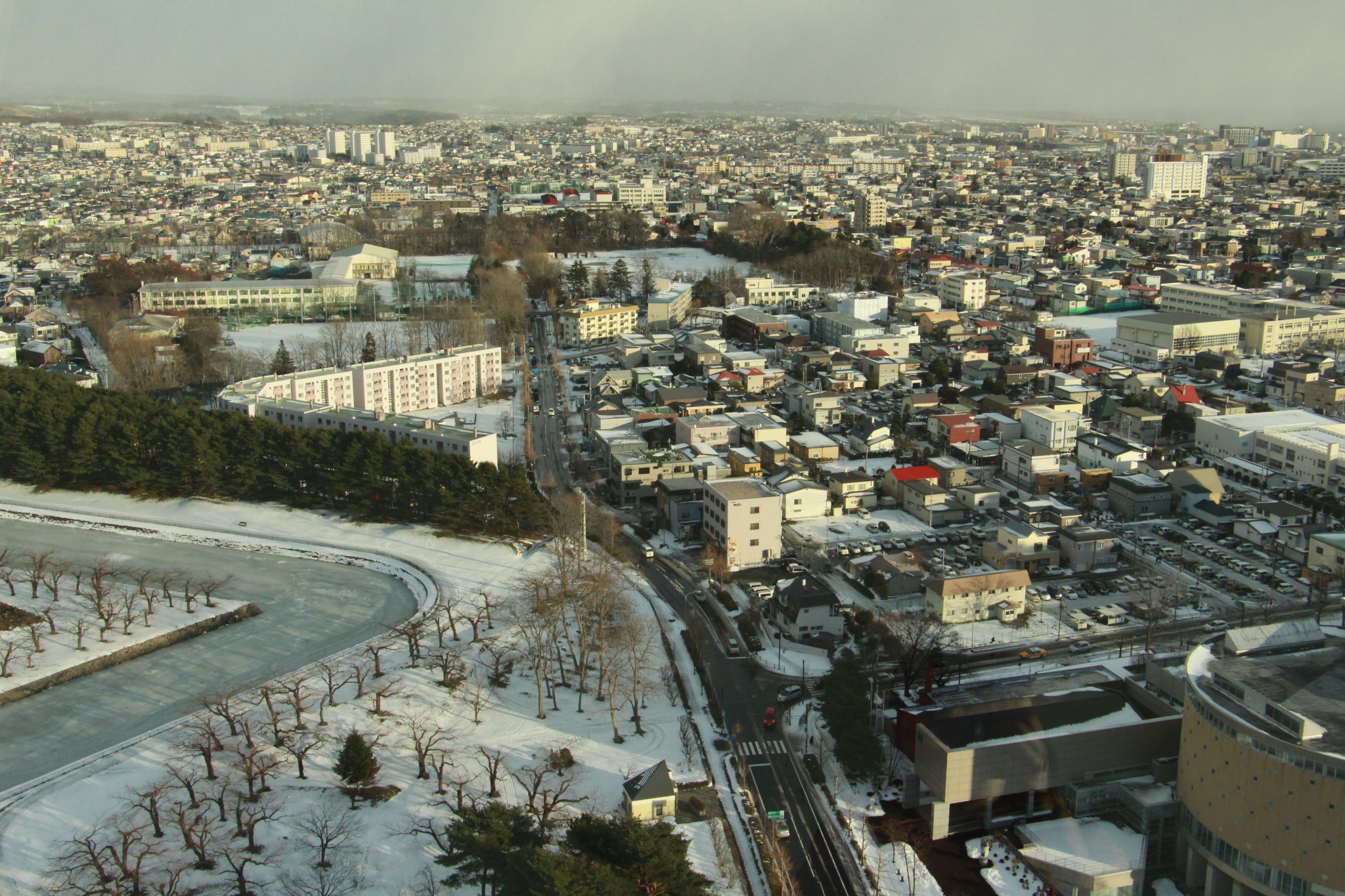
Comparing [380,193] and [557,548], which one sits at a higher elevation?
[380,193]

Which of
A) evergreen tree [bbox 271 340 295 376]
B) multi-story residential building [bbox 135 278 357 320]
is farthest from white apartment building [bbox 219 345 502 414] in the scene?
multi-story residential building [bbox 135 278 357 320]

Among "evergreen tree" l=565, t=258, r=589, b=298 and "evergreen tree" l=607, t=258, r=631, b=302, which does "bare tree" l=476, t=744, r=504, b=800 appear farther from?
"evergreen tree" l=607, t=258, r=631, b=302

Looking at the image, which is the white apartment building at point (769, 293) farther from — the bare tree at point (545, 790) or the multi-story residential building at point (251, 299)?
the bare tree at point (545, 790)

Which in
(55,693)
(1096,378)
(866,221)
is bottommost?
(55,693)

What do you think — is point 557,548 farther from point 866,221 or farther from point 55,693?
point 866,221

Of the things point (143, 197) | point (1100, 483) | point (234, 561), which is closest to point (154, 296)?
point (234, 561)

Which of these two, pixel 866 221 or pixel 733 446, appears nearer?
pixel 733 446

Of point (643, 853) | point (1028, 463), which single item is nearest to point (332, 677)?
point (643, 853)

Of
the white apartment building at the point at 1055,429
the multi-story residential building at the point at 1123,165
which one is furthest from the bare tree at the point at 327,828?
the multi-story residential building at the point at 1123,165
